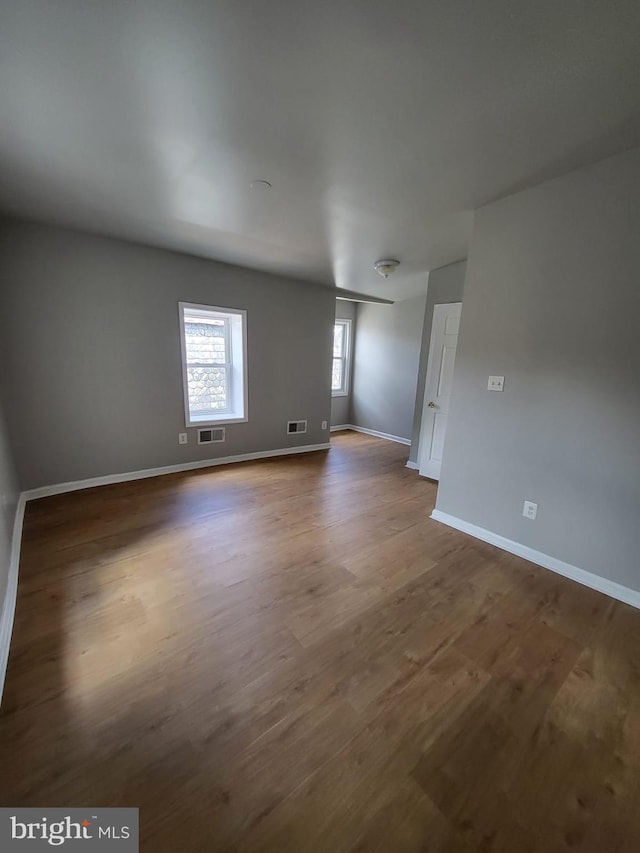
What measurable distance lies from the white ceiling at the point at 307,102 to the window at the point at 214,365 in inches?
58.4

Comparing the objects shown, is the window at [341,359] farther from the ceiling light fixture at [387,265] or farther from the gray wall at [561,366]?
the gray wall at [561,366]

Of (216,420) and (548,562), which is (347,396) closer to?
(216,420)

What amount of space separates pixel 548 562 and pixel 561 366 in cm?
135

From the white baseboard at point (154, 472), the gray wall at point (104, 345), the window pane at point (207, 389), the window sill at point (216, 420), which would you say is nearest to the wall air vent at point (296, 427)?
the white baseboard at point (154, 472)

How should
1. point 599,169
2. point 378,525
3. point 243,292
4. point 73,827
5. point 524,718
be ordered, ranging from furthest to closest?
point 243,292, point 378,525, point 599,169, point 524,718, point 73,827

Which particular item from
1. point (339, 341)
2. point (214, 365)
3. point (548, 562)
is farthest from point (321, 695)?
point (339, 341)

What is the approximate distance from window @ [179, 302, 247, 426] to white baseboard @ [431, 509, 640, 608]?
2.83 m

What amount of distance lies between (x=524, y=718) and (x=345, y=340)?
570 centimetres

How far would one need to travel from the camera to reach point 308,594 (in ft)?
6.27

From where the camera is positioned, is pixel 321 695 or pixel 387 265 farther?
pixel 387 265

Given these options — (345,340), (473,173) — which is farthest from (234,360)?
(473,173)

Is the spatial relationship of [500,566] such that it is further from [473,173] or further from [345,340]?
[345,340]

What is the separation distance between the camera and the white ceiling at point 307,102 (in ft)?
3.51

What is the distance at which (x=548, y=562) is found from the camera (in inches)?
87.7
